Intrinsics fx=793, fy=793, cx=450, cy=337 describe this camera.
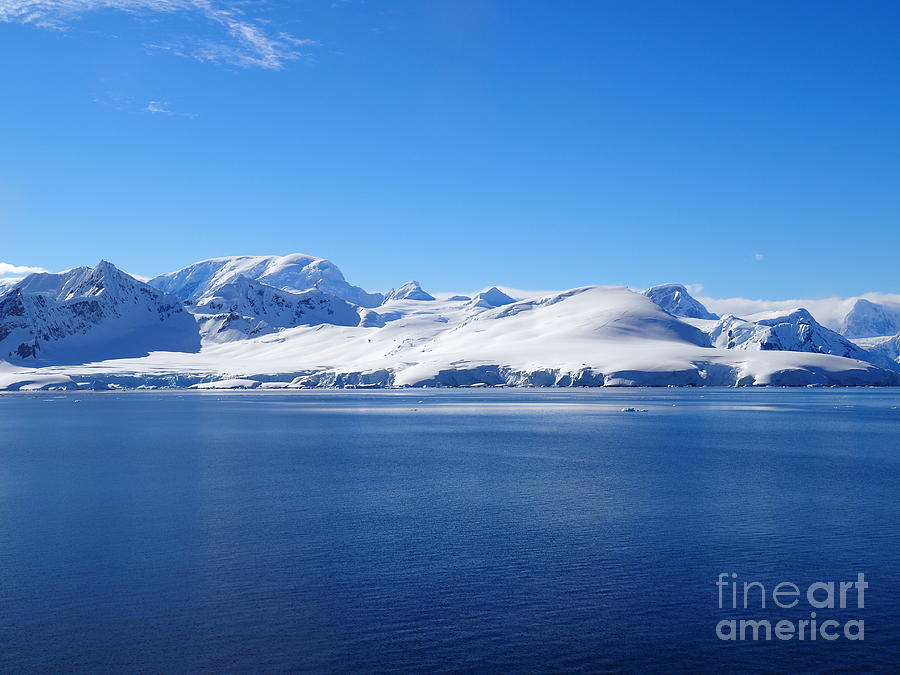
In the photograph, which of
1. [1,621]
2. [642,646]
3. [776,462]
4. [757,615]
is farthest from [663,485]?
[1,621]

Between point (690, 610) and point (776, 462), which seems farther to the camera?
point (776, 462)

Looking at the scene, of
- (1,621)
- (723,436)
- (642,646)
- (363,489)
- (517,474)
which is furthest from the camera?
(723,436)

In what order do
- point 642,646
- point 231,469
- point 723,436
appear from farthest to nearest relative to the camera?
point 723,436 → point 231,469 → point 642,646

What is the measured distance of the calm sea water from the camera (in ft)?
63.2

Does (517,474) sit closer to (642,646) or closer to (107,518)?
(107,518)

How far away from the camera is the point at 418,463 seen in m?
53.6

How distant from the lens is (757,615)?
71.1 feet

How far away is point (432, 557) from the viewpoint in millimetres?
27391

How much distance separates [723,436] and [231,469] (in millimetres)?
46144

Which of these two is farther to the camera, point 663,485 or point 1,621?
point 663,485

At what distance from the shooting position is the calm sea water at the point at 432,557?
1925cm

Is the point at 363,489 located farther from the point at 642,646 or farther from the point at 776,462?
the point at 776,462

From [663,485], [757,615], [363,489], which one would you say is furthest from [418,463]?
[757,615]

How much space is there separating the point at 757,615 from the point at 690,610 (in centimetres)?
177
